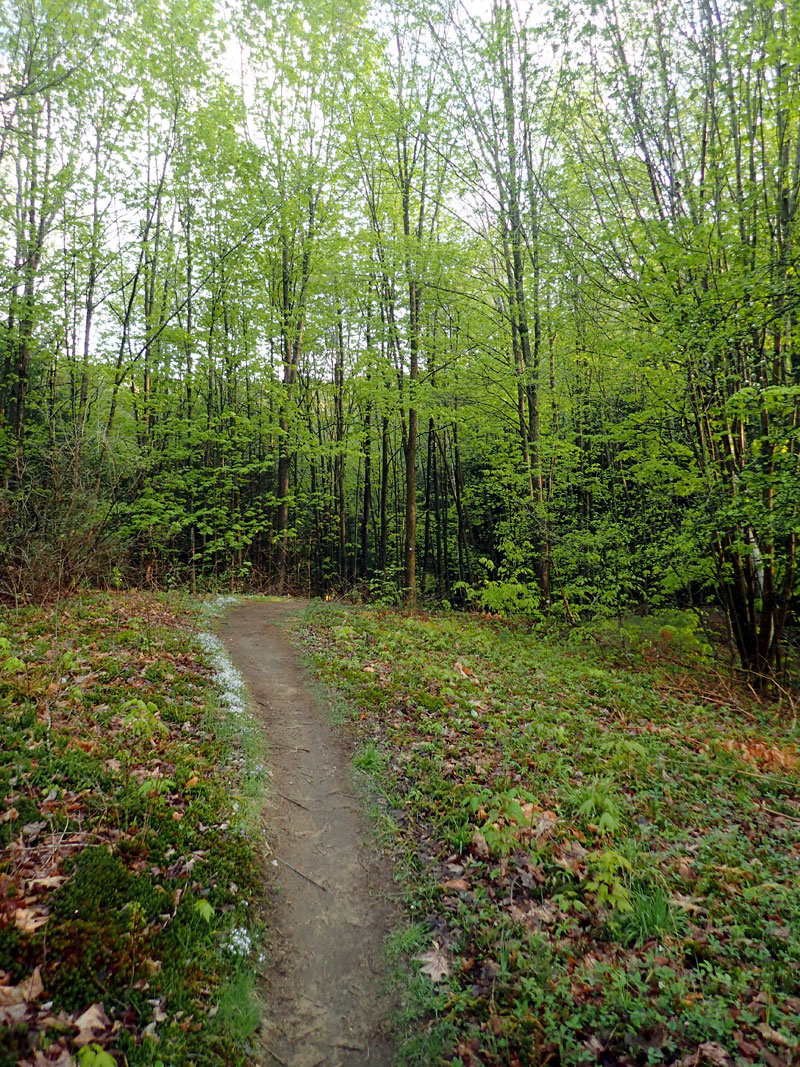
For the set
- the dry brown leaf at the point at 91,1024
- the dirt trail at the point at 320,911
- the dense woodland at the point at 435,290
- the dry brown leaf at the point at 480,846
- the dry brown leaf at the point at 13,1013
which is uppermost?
→ the dense woodland at the point at 435,290

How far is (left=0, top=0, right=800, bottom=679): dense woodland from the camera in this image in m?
8.59

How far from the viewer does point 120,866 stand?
3.75 meters

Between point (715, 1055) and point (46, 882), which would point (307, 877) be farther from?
point (715, 1055)

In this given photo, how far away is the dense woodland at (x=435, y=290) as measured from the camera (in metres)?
8.59

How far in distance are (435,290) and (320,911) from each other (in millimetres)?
14100

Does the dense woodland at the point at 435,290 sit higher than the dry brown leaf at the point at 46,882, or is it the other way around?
the dense woodland at the point at 435,290

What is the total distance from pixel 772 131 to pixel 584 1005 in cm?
1226

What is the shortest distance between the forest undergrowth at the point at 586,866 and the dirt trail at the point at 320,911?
0.28 meters

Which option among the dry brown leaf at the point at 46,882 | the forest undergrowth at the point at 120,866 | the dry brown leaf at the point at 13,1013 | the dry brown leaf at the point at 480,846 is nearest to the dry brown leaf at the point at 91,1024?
the forest undergrowth at the point at 120,866

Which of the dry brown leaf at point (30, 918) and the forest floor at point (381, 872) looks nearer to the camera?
the forest floor at point (381, 872)

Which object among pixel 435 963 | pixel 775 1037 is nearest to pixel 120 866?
pixel 435 963

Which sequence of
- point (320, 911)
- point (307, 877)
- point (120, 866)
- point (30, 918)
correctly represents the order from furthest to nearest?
1. point (307, 877)
2. point (320, 911)
3. point (120, 866)
4. point (30, 918)

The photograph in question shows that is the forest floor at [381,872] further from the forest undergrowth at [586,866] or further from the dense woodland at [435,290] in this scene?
the dense woodland at [435,290]

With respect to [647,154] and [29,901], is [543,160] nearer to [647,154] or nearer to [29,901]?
[647,154]
